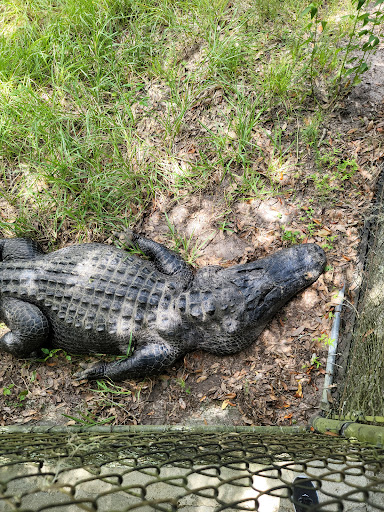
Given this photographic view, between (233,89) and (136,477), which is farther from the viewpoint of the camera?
(233,89)

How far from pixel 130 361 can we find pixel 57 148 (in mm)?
2628

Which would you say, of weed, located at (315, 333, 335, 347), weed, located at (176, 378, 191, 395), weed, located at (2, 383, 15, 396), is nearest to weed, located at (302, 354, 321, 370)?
weed, located at (315, 333, 335, 347)

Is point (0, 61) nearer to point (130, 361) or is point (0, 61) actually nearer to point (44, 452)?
point (130, 361)

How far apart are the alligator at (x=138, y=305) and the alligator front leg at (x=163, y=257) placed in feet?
0.61

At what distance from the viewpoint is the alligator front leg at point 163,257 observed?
4.03 m

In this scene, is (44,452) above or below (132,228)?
below

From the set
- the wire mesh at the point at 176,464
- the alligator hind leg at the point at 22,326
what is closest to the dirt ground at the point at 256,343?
the alligator hind leg at the point at 22,326

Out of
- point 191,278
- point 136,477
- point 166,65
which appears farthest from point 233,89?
point 136,477

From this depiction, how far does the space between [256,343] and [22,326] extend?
7.60 feet

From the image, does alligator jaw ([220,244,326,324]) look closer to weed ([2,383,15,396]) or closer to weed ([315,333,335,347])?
weed ([315,333,335,347])

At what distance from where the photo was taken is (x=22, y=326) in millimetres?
3707

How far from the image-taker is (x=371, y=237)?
12.3ft

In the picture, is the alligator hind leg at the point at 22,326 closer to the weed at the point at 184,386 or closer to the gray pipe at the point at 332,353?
the weed at the point at 184,386

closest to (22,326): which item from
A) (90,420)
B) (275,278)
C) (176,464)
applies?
(90,420)
